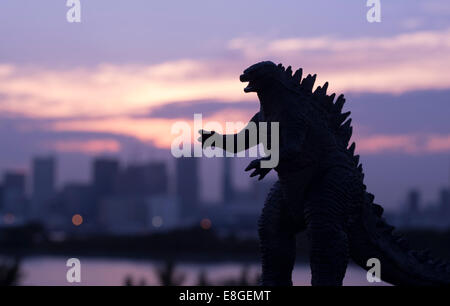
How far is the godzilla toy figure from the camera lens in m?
6.29

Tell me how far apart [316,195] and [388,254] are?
108 cm

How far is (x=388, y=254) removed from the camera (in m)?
6.95

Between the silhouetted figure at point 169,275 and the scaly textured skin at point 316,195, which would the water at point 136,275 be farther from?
the scaly textured skin at point 316,195

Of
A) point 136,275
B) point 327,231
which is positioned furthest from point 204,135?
point 136,275

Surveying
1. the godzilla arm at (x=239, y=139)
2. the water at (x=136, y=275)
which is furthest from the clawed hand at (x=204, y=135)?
the water at (x=136, y=275)

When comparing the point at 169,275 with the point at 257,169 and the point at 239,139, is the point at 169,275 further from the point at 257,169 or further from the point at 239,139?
the point at 257,169

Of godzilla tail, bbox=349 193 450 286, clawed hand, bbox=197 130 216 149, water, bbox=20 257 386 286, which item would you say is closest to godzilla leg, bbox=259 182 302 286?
godzilla tail, bbox=349 193 450 286

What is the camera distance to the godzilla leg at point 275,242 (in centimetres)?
670

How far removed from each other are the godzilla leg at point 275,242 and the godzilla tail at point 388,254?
551mm
